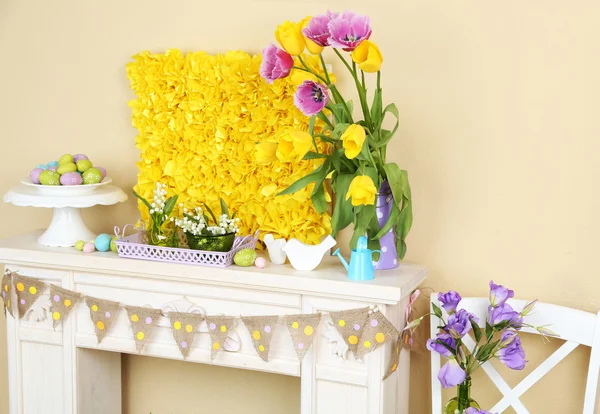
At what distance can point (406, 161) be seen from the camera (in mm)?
2105

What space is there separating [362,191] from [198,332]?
61 centimetres

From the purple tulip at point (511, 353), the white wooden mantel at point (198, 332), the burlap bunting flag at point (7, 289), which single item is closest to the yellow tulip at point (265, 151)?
the white wooden mantel at point (198, 332)

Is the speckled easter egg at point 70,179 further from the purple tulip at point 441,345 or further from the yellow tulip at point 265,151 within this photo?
the purple tulip at point 441,345

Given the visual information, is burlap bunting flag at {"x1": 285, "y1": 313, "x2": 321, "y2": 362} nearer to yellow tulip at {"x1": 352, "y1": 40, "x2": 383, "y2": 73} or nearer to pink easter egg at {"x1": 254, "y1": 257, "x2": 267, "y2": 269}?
pink easter egg at {"x1": 254, "y1": 257, "x2": 267, "y2": 269}

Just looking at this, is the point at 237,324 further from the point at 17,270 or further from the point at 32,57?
the point at 32,57

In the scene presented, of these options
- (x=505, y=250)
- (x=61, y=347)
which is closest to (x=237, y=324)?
(x=61, y=347)

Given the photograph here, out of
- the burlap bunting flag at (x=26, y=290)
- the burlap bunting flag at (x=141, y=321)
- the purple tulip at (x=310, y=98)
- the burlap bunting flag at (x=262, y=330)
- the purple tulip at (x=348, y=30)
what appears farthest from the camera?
the burlap bunting flag at (x=26, y=290)

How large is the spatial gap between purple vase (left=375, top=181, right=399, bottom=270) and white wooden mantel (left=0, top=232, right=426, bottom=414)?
36 millimetres

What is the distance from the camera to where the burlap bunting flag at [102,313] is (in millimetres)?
2135

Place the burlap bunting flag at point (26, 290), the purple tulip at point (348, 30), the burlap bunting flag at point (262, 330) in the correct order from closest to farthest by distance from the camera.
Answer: the purple tulip at point (348, 30)
the burlap bunting flag at point (262, 330)
the burlap bunting flag at point (26, 290)

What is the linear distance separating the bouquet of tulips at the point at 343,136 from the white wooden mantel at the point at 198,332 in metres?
0.16

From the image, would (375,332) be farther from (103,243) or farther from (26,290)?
(26,290)

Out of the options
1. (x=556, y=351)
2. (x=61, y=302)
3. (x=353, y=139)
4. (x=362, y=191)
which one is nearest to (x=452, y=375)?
(x=556, y=351)

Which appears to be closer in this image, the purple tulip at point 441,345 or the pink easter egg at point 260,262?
the purple tulip at point 441,345
